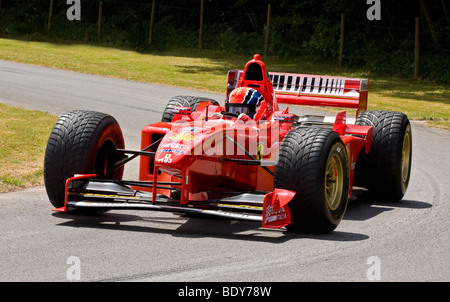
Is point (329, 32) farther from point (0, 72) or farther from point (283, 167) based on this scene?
point (283, 167)

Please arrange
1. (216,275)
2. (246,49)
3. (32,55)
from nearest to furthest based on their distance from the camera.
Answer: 1. (216,275)
2. (32,55)
3. (246,49)

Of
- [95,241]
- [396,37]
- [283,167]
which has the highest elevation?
[396,37]

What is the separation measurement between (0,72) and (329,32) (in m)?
13.0

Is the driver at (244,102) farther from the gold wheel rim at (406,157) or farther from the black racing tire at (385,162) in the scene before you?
the gold wheel rim at (406,157)

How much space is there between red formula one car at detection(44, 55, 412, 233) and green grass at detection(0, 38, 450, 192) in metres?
2.59

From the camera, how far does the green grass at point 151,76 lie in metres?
12.7

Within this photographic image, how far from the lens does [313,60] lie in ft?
99.6

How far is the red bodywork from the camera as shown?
7.64 meters

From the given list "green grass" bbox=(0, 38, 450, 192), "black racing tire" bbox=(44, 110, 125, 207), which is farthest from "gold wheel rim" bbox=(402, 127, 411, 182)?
"green grass" bbox=(0, 38, 450, 192)

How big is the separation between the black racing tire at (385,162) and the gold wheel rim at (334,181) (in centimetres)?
166

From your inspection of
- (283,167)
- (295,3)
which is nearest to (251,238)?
(283,167)

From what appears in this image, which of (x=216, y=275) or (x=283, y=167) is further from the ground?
(x=283, y=167)

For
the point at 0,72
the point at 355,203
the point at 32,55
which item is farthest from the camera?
the point at 32,55
